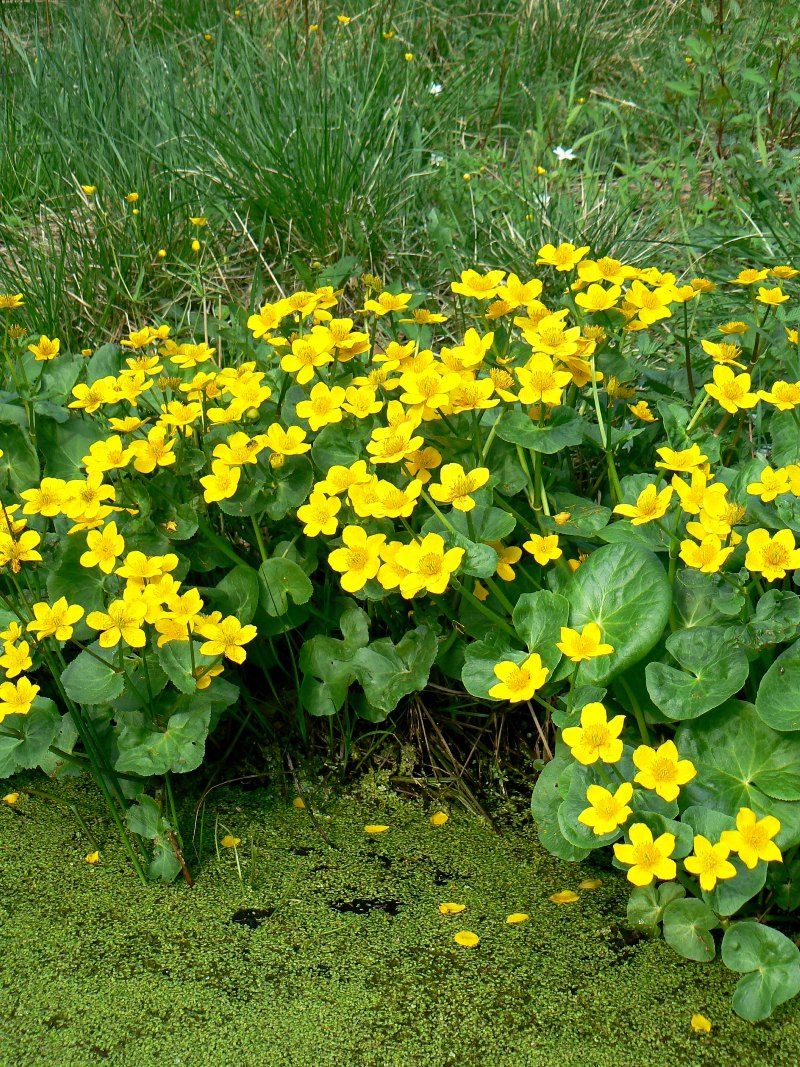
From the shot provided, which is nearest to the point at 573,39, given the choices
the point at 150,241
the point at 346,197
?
the point at 346,197

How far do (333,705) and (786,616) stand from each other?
0.74 metres

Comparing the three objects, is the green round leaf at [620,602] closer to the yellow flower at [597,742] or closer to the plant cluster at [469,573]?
the plant cluster at [469,573]

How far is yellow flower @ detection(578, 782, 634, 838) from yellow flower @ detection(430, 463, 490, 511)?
0.43 m

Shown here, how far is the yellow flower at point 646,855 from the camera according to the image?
1.27 metres

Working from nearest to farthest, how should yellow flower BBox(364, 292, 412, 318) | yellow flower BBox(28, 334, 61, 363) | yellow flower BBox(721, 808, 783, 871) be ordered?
yellow flower BBox(721, 808, 783, 871), yellow flower BBox(364, 292, 412, 318), yellow flower BBox(28, 334, 61, 363)

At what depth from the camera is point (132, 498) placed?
1.71m

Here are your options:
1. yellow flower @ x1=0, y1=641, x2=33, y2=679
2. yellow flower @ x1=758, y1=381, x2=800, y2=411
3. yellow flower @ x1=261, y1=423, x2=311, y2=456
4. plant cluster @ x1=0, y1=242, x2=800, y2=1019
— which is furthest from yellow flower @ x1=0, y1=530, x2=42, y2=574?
yellow flower @ x1=758, y1=381, x2=800, y2=411

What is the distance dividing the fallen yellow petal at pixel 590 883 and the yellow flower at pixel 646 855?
0.86 feet

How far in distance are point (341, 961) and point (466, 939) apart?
0.58ft

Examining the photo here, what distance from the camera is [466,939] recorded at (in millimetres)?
1442

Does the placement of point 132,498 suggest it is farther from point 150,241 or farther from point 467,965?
point 150,241

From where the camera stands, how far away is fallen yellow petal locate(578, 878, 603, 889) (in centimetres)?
154

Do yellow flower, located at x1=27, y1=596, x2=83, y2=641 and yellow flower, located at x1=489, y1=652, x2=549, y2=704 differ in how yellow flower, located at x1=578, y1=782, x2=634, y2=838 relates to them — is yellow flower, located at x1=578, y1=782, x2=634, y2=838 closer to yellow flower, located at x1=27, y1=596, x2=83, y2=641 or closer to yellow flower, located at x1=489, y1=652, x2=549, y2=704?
yellow flower, located at x1=489, y1=652, x2=549, y2=704

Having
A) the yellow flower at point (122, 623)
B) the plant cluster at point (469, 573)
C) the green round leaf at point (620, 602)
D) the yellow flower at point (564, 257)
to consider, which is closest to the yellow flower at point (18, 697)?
the plant cluster at point (469, 573)
